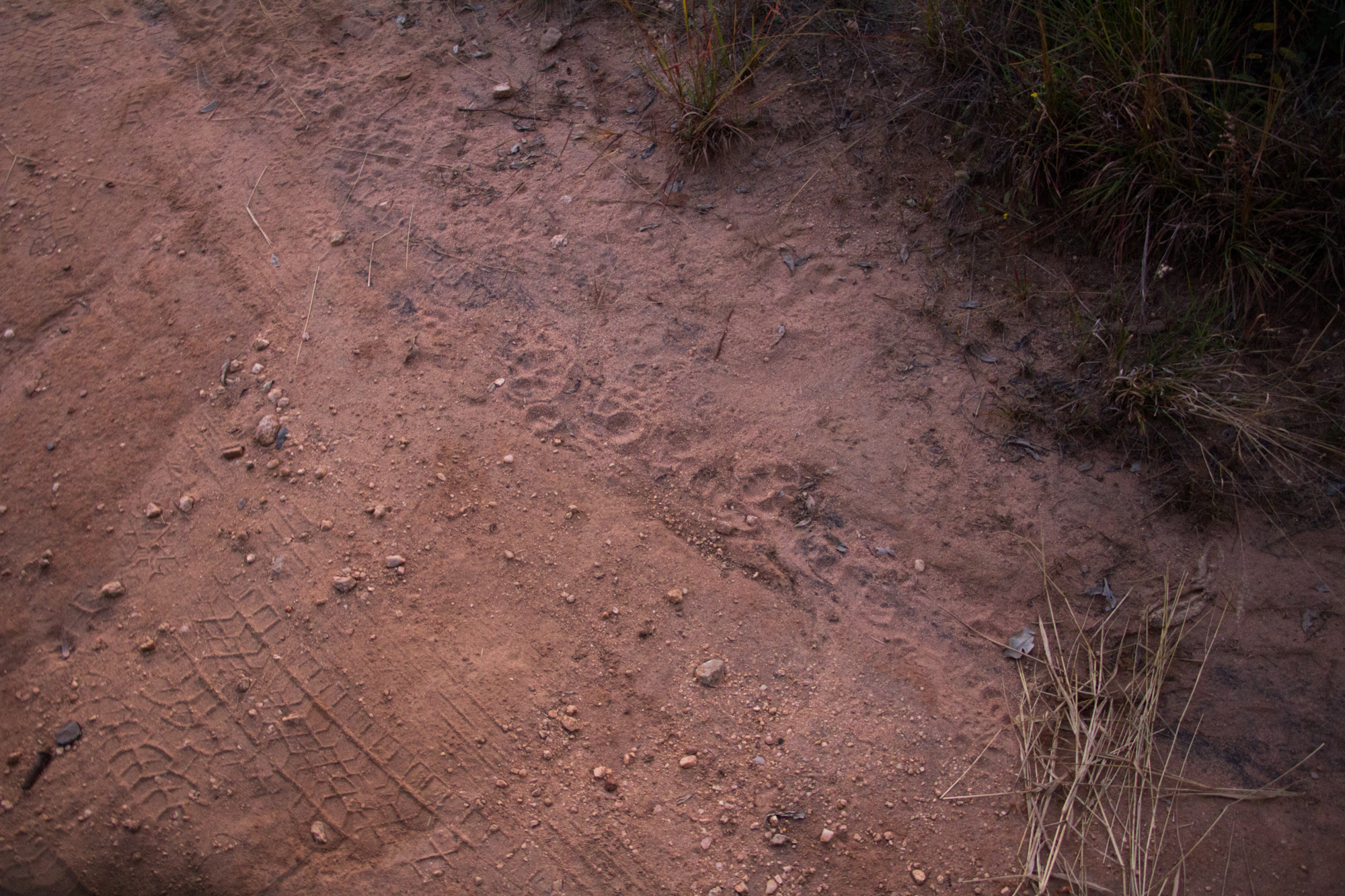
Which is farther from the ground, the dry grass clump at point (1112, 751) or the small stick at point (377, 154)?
the small stick at point (377, 154)

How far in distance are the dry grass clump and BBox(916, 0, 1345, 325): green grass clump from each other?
3.38 ft

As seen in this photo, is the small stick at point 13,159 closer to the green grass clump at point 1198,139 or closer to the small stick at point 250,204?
the small stick at point 250,204

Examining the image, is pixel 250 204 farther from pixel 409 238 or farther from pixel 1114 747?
pixel 1114 747

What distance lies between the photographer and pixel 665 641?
91.4 inches

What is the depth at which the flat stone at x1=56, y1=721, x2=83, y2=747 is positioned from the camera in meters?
2.37

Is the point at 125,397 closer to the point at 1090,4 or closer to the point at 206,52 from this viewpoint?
the point at 206,52

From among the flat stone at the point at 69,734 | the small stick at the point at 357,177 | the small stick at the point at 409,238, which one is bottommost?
the flat stone at the point at 69,734

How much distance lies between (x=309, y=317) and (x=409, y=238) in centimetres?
48

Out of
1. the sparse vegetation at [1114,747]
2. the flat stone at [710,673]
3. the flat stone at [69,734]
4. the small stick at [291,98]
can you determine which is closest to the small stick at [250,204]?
the small stick at [291,98]

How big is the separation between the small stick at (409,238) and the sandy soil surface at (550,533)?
18 mm

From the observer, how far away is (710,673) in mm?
2252

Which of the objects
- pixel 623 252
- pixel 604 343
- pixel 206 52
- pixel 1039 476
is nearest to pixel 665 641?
pixel 604 343

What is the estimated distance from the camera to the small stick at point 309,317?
285 cm

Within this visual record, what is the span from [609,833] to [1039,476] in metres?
1.62
